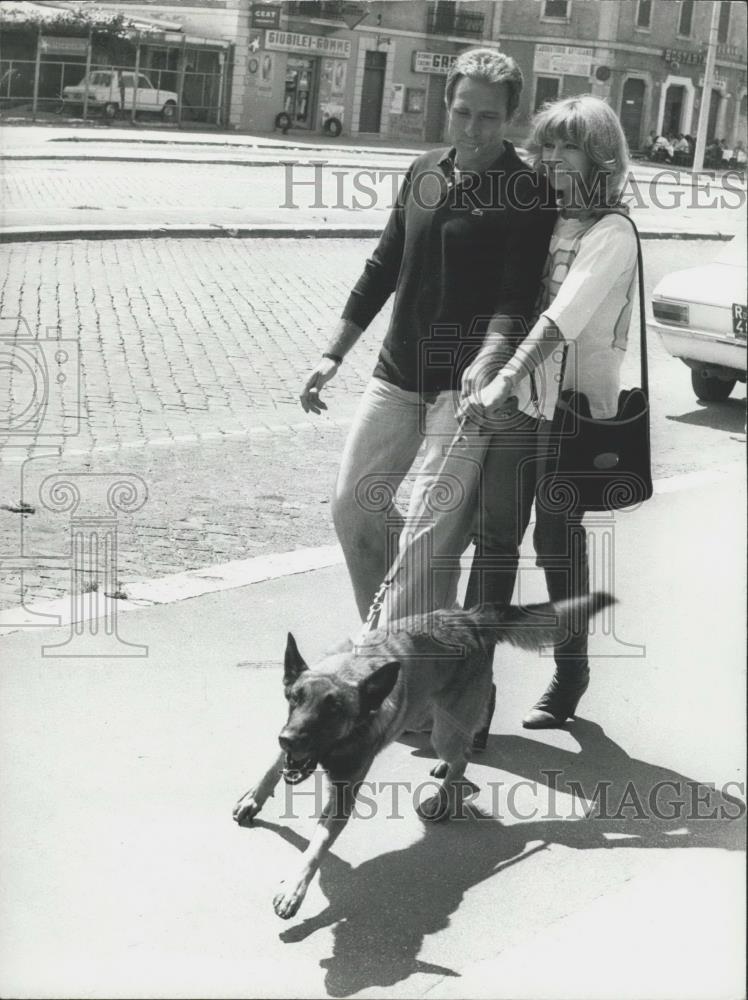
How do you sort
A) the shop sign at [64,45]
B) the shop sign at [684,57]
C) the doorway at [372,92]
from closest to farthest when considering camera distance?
the shop sign at [684,57] < the doorway at [372,92] < the shop sign at [64,45]

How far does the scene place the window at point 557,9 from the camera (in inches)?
201

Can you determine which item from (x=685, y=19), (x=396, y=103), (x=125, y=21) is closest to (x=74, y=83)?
(x=125, y=21)

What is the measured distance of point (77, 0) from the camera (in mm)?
7898

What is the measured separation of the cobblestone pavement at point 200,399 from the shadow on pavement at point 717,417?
2 cm

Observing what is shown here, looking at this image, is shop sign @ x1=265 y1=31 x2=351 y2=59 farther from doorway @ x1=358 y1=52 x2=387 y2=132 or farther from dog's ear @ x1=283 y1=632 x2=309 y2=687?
dog's ear @ x1=283 y1=632 x2=309 y2=687

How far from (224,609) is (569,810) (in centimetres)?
182

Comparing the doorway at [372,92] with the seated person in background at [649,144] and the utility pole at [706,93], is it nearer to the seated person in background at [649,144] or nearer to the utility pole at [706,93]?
the seated person in background at [649,144]

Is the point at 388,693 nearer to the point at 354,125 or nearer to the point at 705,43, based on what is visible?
the point at 705,43

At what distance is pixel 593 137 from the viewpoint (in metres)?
3.82

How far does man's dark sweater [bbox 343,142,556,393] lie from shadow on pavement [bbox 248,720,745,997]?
131cm

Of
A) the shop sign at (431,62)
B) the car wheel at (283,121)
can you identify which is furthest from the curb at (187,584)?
the car wheel at (283,121)

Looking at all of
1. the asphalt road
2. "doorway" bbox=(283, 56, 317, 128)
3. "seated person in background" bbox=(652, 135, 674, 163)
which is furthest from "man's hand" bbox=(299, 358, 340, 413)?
the asphalt road

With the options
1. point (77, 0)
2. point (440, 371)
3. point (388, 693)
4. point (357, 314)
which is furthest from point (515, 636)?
point (77, 0)

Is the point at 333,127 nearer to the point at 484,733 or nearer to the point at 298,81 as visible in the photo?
the point at 298,81
